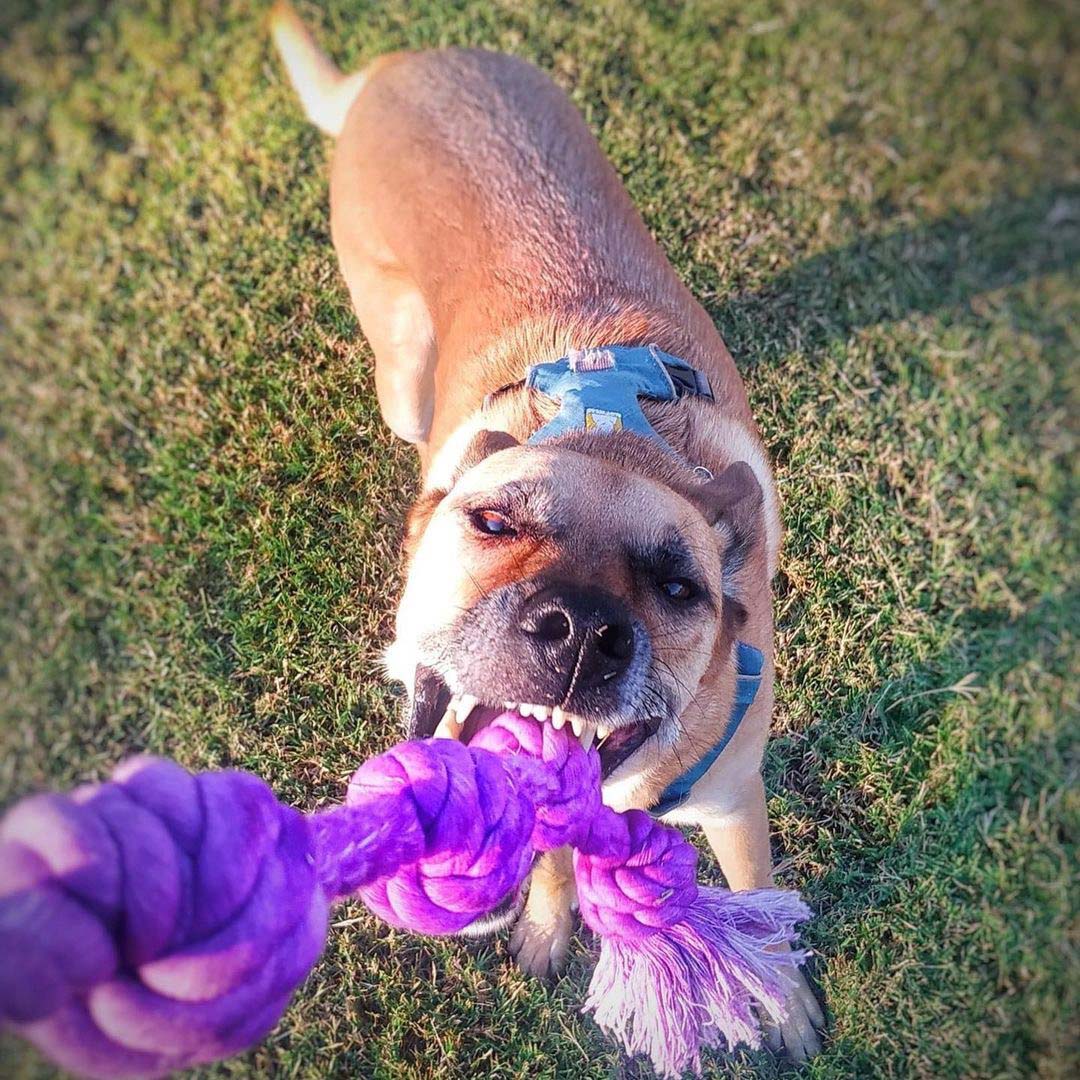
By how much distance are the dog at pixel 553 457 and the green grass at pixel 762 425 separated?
39cm

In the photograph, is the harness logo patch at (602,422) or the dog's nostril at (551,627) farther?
the harness logo patch at (602,422)

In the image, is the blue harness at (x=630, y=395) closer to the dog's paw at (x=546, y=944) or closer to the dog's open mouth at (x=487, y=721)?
the dog's open mouth at (x=487, y=721)

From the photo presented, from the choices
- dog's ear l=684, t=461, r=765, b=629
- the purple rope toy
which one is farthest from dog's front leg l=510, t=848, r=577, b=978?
dog's ear l=684, t=461, r=765, b=629

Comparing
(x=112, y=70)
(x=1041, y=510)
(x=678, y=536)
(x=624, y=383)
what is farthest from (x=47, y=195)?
(x=1041, y=510)

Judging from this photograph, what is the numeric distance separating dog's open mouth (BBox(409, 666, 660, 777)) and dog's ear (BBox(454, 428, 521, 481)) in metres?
0.65

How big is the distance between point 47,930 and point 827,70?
531cm

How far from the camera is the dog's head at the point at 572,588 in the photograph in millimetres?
1982

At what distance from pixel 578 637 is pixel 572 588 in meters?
0.14

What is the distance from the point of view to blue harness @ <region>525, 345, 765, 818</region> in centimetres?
260

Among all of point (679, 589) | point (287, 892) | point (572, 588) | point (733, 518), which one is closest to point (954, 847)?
point (733, 518)

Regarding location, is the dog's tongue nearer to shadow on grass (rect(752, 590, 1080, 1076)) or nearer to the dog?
the dog

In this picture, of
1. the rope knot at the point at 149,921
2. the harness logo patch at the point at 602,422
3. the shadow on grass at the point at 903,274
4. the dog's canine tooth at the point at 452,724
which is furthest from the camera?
the shadow on grass at the point at 903,274

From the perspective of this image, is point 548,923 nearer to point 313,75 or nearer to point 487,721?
point 487,721

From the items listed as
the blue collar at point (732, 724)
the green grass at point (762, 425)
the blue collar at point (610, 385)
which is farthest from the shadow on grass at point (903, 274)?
the blue collar at point (732, 724)
